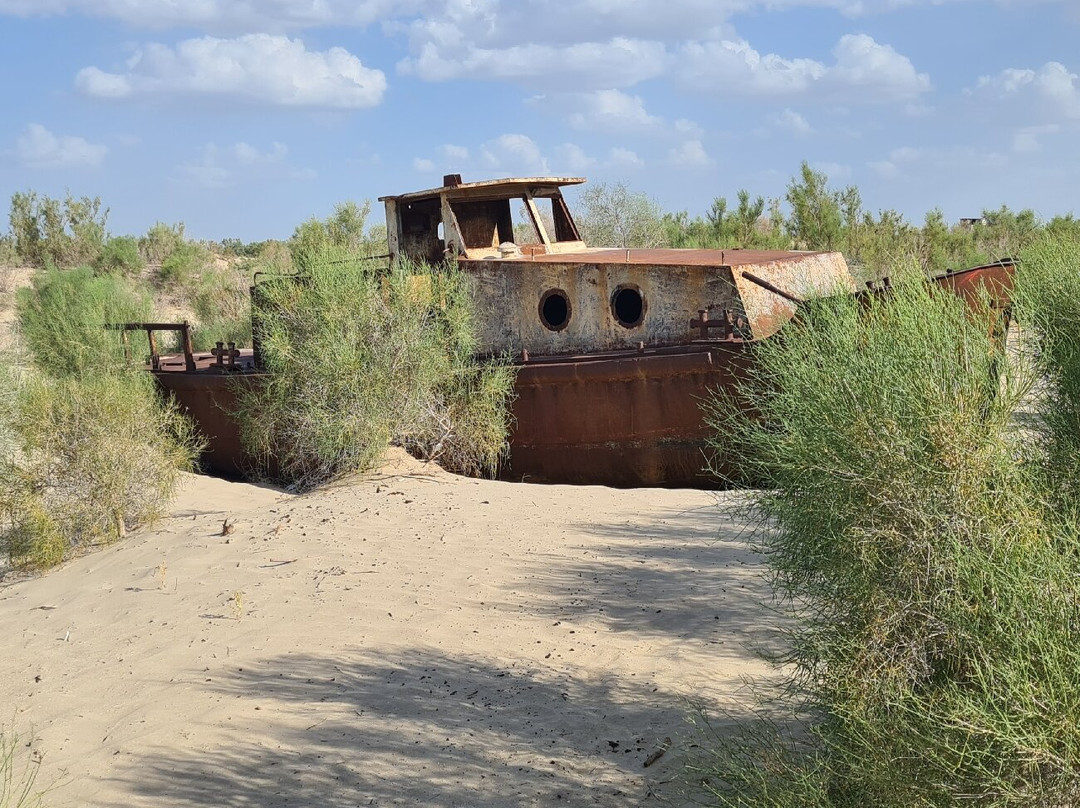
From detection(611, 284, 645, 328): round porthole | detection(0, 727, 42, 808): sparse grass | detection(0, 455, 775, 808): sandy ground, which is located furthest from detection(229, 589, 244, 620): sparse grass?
detection(611, 284, 645, 328): round porthole

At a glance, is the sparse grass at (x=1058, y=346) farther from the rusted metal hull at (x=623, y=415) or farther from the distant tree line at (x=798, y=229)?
the distant tree line at (x=798, y=229)

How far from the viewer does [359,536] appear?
8414 millimetres

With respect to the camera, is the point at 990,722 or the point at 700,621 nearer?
the point at 990,722

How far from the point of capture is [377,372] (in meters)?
10.4

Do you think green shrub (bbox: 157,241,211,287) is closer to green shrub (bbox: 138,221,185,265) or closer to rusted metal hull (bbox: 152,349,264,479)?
green shrub (bbox: 138,221,185,265)

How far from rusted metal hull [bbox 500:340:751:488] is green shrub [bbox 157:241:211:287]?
18369 millimetres

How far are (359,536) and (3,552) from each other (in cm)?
393

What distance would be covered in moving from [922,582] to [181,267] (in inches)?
997

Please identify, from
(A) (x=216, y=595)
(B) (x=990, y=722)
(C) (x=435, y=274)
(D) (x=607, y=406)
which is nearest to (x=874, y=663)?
(B) (x=990, y=722)

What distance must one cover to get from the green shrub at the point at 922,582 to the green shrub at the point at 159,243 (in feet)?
87.4

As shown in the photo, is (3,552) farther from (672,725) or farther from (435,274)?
(672,725)

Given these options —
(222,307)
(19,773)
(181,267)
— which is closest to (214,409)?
(19,773)

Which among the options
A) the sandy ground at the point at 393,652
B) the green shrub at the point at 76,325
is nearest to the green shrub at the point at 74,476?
the sandy ground at the point at 393,652

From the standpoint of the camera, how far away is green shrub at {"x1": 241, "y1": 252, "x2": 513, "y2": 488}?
1038 centimetres
